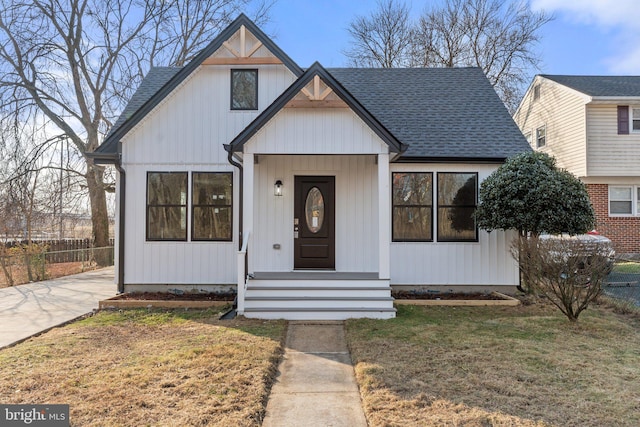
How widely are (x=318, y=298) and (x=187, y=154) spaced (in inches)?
171

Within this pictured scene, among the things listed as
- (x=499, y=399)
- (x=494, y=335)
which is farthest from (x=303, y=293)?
(x=499, y=399)

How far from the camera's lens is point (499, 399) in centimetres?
379

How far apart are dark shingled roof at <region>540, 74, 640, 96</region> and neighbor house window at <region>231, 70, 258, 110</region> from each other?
13874mm

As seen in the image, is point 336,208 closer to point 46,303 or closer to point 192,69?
point 192,69

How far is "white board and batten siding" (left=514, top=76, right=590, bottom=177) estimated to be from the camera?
1630cm

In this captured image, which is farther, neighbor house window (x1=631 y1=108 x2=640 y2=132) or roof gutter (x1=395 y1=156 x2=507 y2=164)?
neighbor house window (x1=631 y1=108 x2=640 y2=132)

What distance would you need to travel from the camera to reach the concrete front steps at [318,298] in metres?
7.18

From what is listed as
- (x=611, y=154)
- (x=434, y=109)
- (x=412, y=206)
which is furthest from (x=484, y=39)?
(x=412, y=206)

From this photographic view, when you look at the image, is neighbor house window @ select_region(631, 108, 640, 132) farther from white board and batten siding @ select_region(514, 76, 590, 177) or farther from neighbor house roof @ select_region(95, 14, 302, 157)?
neighbor house roof @ select_region(95, 14, 302, 157)

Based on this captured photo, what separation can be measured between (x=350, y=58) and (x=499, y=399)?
24342 millimetres

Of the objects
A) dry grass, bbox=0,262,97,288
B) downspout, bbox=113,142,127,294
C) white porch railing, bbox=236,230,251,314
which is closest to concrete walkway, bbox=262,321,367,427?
white porch railing, bbox=236,230,251,314

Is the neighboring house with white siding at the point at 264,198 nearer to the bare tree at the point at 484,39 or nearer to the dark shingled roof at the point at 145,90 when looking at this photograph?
the dark shingled roof at the point at 145,90

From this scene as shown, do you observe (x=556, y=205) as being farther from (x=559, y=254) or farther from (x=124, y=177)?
(x=124, y=177)

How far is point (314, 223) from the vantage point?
9.11 m
